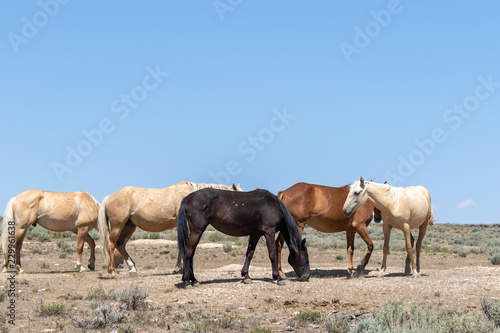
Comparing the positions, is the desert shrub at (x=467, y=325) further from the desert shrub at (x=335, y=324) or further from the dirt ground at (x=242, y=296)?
the dirt ground at (x=242, y=296)

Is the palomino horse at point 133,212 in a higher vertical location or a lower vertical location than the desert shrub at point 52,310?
higher

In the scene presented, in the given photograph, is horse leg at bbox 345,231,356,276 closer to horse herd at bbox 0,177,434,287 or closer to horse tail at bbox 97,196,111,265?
horse herd at bbox 0,177,434,287

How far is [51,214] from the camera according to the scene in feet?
52.9

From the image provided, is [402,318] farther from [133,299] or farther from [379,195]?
[379,195]

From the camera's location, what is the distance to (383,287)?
1108 cm

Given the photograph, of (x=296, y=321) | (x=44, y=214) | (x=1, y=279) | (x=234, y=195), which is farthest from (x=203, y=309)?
(x=44, y=214)

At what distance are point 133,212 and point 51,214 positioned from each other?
3.52 metres

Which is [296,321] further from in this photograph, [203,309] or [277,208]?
[277,208]

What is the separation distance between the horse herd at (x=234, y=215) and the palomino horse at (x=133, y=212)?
27 mm

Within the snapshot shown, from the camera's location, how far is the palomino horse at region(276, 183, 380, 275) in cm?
1387

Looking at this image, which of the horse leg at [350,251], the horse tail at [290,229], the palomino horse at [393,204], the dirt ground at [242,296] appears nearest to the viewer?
the dirt ground at [242,296]

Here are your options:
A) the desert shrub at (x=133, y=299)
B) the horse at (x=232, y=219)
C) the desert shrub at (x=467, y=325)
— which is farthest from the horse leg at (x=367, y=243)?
the desert shrub at (x=133, y=299)

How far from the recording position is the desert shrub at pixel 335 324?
8039 millimetres

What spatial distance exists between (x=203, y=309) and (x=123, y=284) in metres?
3.41
